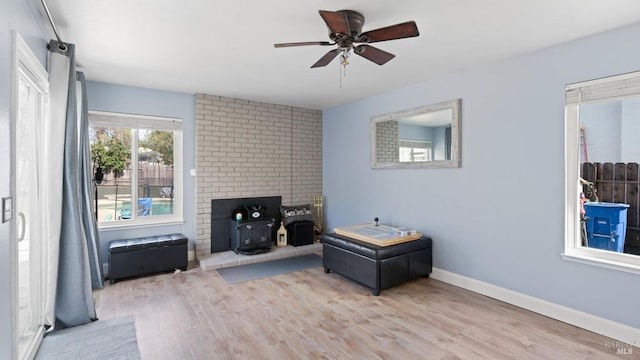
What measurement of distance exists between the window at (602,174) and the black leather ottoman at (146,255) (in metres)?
4.33

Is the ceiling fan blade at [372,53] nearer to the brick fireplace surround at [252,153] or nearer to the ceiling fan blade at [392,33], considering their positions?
the ceiling fan blade at [392,33]

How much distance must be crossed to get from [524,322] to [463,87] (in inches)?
97.1

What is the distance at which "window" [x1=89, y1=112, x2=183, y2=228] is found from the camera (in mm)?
4160

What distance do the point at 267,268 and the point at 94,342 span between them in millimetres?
2191

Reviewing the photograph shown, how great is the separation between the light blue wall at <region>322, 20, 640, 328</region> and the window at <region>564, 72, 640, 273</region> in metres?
0.09

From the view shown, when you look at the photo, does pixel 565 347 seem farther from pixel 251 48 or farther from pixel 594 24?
pixel 251 48

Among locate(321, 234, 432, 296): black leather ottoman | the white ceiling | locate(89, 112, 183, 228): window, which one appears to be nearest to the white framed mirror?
the white ceiling

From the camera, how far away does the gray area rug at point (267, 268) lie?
4.09 meters

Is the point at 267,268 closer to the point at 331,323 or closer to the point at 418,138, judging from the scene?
the point at 331,323

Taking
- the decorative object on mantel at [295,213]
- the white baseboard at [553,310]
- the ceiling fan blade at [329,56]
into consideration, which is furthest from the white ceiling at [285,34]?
the white baseboard at [553,310]

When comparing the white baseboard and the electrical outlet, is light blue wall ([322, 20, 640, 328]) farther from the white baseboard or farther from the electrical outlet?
the electrical outlet

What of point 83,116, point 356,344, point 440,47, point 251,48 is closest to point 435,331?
point 356,344

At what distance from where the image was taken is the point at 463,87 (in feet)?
11.9

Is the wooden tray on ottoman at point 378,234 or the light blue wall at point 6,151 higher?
the light blue wall at point 6,151
